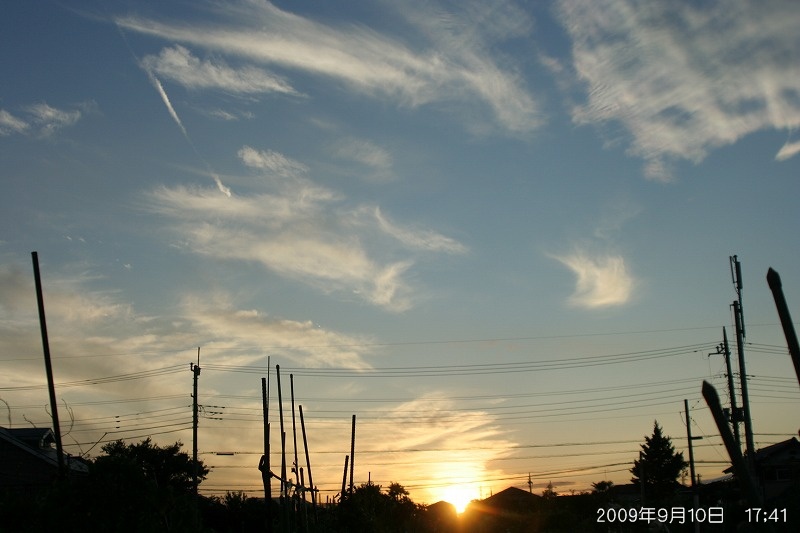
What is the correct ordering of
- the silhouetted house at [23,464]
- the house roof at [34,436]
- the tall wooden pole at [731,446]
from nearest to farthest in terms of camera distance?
the tall wooden pole at [731,446]
the silhouetted house at [23,464]
the house roof at [34,436]

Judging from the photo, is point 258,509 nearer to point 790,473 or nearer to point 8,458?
point 8,458

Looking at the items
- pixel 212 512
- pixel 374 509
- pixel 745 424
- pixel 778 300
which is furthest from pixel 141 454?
pixel 778 300

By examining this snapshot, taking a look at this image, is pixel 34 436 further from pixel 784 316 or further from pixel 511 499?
pixel 511 499

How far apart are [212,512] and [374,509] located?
13.0 metres

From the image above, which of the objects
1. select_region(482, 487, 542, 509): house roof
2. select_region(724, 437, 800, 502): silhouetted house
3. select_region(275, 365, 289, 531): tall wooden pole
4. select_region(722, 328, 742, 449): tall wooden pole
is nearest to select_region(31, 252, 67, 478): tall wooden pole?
select_region(275, 365, 289, 531): tall wooden pole

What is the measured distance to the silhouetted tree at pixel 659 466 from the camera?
316 feet

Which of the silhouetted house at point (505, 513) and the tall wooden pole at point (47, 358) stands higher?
the tall wooden pole at point (47, 358)

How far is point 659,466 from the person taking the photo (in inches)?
4003

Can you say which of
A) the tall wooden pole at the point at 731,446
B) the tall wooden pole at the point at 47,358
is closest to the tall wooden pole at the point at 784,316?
the tall wooden pole at the point at 731,446

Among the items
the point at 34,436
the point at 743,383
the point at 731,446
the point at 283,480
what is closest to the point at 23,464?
the point at 34,436

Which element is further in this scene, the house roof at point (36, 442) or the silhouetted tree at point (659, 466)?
the silhouetted tree at point (659, 466)

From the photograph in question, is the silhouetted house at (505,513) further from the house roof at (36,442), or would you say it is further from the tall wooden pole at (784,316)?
the tall wooden pole at (784,316)

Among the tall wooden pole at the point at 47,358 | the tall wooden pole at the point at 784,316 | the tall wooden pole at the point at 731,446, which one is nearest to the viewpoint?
the tall wooden pole at the point at 731,446

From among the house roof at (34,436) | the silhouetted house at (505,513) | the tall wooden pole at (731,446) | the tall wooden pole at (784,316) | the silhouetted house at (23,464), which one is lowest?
the silhouetted house at (505,513)
